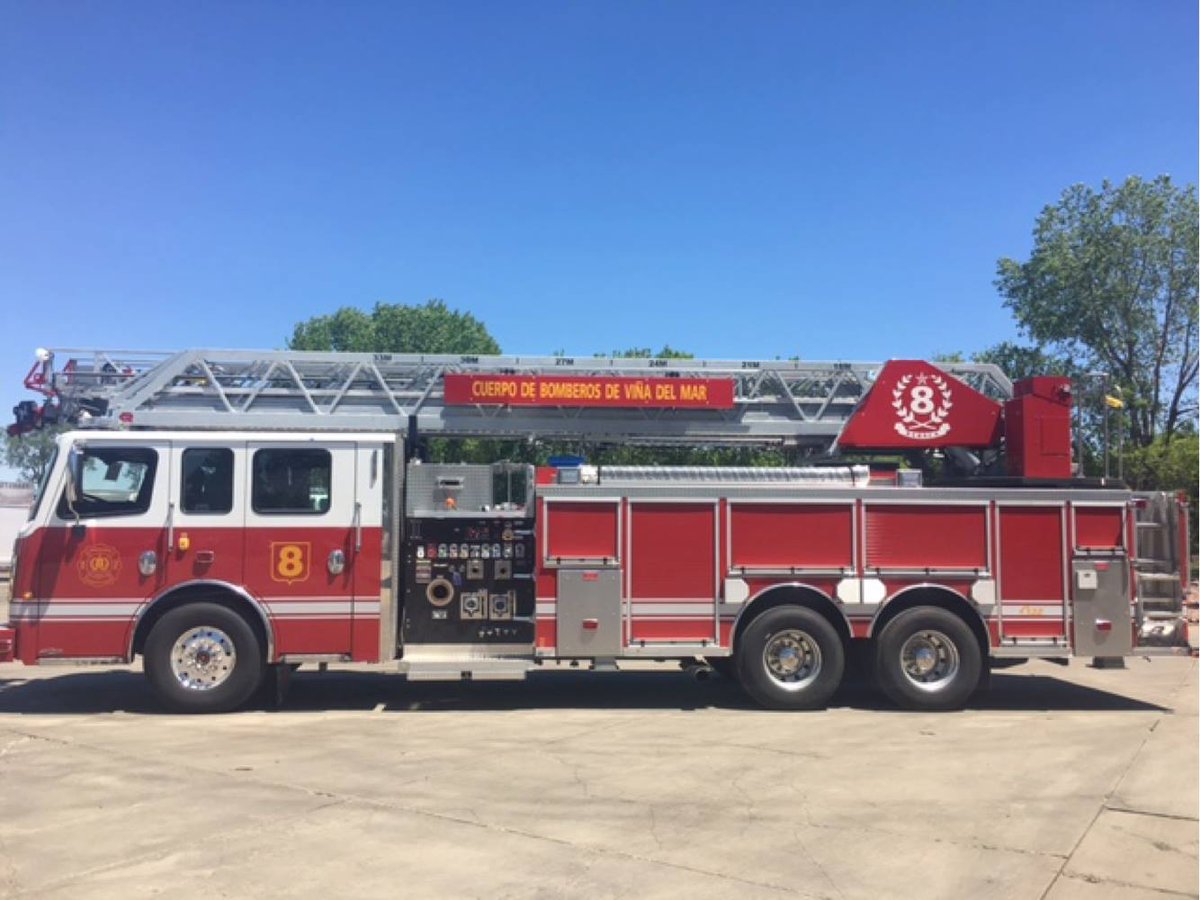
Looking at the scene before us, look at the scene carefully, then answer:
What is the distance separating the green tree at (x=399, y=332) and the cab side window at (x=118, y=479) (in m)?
48.2

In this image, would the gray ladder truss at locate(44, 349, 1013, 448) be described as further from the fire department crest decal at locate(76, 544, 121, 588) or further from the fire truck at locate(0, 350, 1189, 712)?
the fire department crest decal at locate(76, 544, 121, 588)

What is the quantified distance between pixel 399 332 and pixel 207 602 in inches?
2097

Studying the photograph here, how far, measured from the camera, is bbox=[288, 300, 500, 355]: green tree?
60.0 meters

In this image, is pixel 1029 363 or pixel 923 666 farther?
pixel 1029 363

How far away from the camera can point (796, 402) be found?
11945 millimetres

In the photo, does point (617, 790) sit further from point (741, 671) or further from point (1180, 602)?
point (1180, 602)

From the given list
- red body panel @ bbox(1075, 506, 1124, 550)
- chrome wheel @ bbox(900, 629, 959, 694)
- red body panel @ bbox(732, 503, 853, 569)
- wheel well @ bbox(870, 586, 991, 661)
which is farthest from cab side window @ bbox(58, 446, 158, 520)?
red body panel @ bbox(1075, 506, 1124, 550)

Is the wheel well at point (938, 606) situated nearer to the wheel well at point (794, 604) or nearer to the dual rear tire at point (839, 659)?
the dual rear tire at point (839, 659)

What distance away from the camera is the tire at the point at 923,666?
9.88 m

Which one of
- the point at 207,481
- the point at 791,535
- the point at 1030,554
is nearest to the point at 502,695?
the point at 791,535

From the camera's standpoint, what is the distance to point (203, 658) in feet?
30.7

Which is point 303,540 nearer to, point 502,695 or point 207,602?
point 207,602

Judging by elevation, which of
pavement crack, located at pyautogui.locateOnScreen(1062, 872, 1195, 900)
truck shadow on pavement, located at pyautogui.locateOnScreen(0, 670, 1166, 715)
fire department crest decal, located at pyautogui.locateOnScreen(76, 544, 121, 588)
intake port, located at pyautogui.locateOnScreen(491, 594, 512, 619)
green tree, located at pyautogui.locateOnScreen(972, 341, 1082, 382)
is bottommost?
pavement crack, located at pyautogui.locateOnScreen(1062, 872, 1195, 900)

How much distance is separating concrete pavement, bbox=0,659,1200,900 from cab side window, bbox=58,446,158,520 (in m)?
2.05
